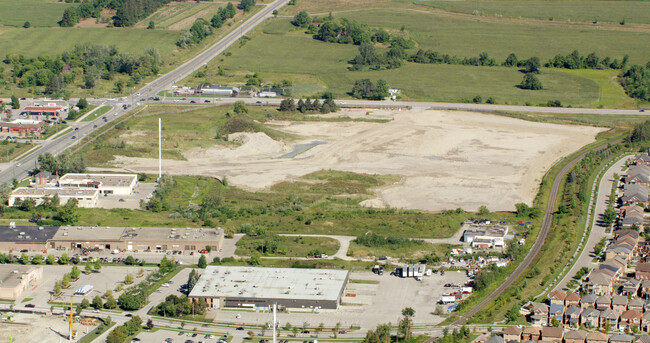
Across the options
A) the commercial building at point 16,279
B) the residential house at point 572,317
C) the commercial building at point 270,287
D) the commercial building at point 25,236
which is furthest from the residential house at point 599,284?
the commercial building at point 25,236

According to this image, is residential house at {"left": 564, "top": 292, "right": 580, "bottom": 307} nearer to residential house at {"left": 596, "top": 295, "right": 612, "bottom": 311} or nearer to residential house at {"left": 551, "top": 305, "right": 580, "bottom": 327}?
residential house at {"left": 596, "top": 295, "right": 612, "bottom": 311}

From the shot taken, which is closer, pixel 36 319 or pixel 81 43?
pixel 36 319

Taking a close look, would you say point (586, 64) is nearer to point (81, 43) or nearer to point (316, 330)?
point (81, 43)

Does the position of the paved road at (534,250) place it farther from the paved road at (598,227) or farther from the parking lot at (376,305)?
the paved road at (598,227)

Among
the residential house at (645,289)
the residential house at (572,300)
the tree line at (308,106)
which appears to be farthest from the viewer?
the tree line at (308,106)

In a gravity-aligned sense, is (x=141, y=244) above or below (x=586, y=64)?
below

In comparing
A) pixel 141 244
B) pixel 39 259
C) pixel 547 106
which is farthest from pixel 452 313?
pixel 547 106
